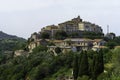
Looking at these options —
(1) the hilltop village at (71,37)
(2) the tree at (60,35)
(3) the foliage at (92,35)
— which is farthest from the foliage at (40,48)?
(3) the foliage at (92,35)

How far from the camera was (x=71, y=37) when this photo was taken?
85.9 meters

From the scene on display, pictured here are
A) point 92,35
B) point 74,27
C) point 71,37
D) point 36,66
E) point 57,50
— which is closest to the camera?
point 36,66

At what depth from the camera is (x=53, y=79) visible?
2331 inches

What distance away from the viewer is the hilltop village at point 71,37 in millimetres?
77525

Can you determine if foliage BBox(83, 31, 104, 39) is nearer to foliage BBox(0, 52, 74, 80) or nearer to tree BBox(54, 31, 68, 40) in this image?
tree BBox(54, 31, 68, 40)

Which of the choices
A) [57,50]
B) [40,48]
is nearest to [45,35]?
[40,48]

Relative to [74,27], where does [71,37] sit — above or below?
below

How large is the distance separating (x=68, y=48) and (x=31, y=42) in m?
12.7

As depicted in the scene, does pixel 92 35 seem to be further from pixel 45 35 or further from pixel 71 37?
pixel 45 35

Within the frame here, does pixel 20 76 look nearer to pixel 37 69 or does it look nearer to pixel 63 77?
pixel 37 69

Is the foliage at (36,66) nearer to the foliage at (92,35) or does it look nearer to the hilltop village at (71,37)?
the hilltop village at (71,37)

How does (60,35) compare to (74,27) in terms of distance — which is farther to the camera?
(74,27)

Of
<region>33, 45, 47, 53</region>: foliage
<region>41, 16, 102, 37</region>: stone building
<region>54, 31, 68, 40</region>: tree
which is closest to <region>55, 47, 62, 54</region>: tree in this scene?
<region>33, 45, 47, 53</region>: foliage

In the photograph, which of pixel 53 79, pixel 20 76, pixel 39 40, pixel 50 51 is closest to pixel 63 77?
pixel 53 79
